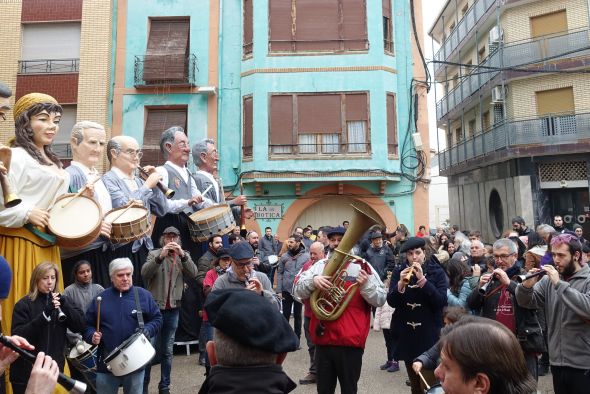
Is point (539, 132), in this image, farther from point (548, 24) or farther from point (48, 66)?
point (48, 66)

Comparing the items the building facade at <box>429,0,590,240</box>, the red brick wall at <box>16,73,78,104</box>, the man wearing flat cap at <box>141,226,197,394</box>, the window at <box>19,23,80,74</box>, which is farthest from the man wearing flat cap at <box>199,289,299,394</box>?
the window at <box>19,23,80,74</box>

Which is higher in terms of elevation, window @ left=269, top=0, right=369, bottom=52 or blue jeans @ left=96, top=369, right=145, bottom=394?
window @ left=269, top=0, right=369, bottom=52

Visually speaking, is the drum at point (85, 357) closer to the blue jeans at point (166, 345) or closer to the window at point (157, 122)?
the blue jeans at point (166, 345)

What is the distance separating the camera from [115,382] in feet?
15.4

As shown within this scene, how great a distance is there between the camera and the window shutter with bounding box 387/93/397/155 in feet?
53.1

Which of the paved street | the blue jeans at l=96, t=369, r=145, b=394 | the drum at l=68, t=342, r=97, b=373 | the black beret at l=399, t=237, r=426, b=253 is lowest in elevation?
the paved street

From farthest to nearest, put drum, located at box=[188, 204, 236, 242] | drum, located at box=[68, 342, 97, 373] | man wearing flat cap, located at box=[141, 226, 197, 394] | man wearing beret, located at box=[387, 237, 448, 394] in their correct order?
drum, located at box=[188, 204, 236, 242] → man wearing flat cap, located at box=[141, 226, 197, 394] → man wearing beret, located at box=[387, 237, 448, 394] → drum, located at box=[68, 342, 97, 373]

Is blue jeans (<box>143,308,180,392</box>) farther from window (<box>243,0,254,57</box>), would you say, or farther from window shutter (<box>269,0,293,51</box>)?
window (<box>243,0,254,57</box>)

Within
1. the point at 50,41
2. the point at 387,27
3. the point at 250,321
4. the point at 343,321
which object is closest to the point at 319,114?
the point at 387,27

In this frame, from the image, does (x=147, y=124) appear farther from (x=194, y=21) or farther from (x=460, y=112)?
(x=460, y=112)

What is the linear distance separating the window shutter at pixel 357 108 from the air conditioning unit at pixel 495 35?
8433mm

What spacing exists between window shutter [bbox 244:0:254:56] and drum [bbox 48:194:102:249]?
13.3 m

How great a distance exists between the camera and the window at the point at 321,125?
1605 centimetres

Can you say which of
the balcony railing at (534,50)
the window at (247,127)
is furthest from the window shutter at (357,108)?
the balcony railing at (534,50)
